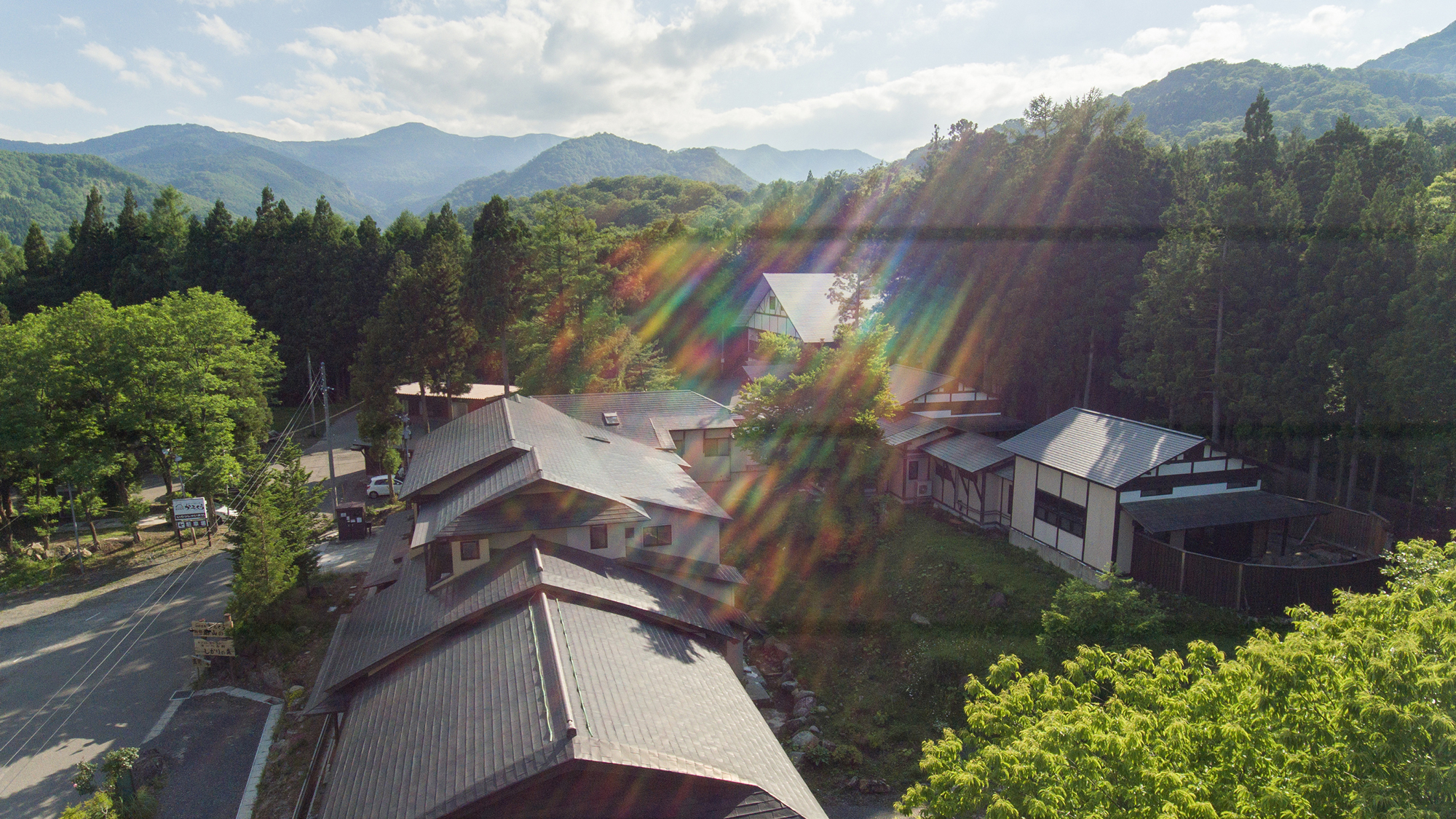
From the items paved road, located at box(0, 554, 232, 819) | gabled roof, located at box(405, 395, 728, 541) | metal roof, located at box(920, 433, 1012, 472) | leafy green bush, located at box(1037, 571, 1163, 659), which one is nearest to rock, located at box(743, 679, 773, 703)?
gabled roof, located at box(405, 395, 728, 541)

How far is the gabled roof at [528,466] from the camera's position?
1644 centimetres

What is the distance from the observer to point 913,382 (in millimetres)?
31422

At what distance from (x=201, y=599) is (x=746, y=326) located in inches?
1203

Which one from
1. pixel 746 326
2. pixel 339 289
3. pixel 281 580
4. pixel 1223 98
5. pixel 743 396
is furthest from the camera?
pixel 1223 98

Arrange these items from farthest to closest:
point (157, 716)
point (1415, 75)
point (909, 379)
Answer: point (1415, 75)
point (909, 379)
point (157, 716)

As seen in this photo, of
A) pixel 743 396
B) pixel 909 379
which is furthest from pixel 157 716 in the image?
pixel 909 379

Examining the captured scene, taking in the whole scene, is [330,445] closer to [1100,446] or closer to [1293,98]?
[1100,446]

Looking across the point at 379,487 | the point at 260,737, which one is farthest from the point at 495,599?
the point at 379,487

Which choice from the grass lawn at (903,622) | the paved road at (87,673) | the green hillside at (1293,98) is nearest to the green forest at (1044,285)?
the grass lawn at (903,622)

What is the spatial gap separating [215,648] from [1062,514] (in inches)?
901

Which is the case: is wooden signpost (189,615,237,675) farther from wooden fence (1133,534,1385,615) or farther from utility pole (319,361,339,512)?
wooden fence (1133,534,1385,615)

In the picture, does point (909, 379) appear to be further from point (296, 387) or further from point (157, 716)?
point (296, 387)

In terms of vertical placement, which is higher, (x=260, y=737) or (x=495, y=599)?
(x=495, y=599)

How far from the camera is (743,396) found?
2566 centimetres
